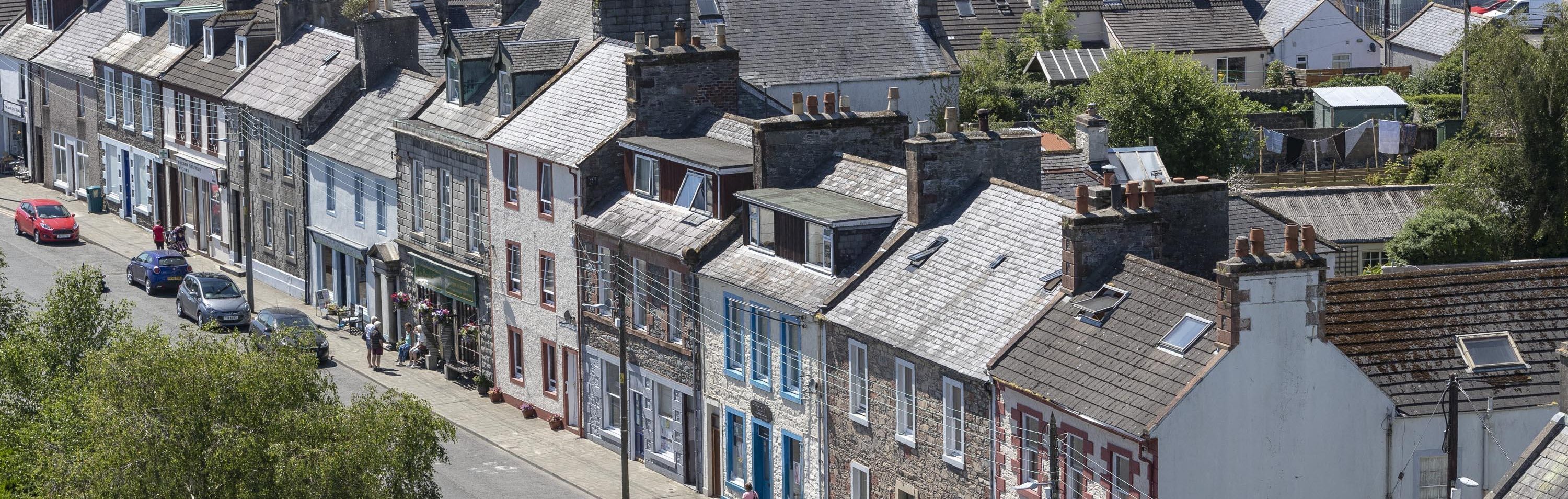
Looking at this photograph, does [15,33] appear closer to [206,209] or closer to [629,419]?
[206,209]

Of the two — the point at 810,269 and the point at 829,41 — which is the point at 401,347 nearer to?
the point at 829,41

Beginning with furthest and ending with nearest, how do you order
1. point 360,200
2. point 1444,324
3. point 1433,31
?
1. point 1433,31
2. point 360,200
3. point 1444,324

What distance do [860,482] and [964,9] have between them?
189 ft

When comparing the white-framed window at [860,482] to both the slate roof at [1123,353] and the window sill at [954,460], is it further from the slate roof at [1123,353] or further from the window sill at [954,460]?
the slate roof at [1123,353]

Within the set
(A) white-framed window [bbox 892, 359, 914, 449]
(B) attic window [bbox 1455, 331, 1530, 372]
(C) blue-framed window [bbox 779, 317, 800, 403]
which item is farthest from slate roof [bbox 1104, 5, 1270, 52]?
(B) attic window [bbox 1455, 331, 1530, 372]

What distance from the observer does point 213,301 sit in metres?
62.0

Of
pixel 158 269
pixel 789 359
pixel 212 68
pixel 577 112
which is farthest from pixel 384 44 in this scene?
pixel 789 359

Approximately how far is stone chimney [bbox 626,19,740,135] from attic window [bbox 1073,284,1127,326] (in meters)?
16.1

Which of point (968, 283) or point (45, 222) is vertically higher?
point (968, 283)

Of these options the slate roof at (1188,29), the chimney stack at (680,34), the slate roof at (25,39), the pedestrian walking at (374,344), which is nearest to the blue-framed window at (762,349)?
the chimney stack at (680,34)

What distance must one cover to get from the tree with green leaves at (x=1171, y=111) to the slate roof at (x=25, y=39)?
41.2 metres

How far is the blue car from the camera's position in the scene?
66.5m

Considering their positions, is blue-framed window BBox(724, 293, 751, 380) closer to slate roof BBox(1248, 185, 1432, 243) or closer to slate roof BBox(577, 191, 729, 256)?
slate roof BBox(577, 191, 729, 256)

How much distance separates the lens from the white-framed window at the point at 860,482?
141 ft
